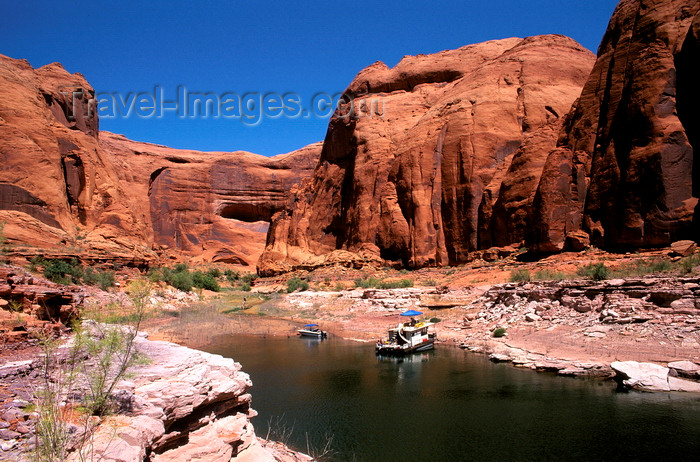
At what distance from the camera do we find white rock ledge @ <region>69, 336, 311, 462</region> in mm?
5047

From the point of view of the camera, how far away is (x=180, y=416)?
20.5 feet

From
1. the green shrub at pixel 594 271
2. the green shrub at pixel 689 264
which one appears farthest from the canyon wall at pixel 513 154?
the green shrub at pixel 689 264

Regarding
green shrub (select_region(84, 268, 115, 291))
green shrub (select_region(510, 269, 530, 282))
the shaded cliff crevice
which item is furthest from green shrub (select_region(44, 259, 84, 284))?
the shaded cliff crevice

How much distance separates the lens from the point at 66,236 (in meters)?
34.0

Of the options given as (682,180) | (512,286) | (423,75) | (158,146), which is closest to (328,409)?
(512,286)

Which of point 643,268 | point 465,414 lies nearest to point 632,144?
point 643,268

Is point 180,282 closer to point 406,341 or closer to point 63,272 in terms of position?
point 63,272

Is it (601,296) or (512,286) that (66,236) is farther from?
(601,296)

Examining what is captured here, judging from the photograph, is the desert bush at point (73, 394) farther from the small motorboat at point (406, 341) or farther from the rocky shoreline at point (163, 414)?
the small motorboat at point (406, 341)

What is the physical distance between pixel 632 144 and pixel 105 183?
4257 cm

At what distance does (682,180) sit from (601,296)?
33.8 ft

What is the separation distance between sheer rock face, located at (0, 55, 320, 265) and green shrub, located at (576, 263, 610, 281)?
31.0m

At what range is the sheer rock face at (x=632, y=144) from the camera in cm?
2538

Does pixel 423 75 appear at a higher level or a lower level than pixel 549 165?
higher
